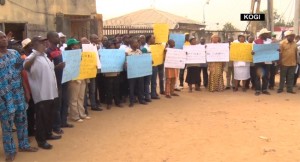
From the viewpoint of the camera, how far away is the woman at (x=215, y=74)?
10539mm

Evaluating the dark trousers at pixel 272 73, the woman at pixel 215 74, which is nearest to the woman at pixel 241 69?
the woman at pixel 215 74

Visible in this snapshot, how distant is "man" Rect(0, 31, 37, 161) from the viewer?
4812 mm

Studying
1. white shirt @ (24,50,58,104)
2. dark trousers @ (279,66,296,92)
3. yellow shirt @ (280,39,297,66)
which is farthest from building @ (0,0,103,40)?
dark trousers @ (279,66,296,92)

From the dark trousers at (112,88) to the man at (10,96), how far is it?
325cm

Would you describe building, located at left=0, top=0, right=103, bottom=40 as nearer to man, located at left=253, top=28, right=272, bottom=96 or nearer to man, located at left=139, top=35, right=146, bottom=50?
man, located at left=139, top=35, right=146, bottom=50

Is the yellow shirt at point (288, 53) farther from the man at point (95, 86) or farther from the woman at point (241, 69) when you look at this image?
the man at point (95, 86)

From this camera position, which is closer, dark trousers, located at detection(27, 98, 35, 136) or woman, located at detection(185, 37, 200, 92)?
dark trousers, located at detection(27, 98, 35, 136)

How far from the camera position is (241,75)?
10.5 meters

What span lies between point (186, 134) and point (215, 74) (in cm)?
470

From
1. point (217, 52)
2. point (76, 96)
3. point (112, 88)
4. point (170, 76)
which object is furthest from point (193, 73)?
point (76, 96)

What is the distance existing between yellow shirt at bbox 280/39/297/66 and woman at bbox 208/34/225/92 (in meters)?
1.76

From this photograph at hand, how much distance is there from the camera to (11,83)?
4.95 m

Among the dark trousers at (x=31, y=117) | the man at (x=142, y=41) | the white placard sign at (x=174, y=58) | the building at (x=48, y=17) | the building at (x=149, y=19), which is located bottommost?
the dark trousers at (x=31, y=117)

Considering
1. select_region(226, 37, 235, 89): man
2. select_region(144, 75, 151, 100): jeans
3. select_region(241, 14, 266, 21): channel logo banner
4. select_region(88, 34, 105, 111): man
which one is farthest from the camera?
select_region(241, 14, 266, 21): channel logo banner
